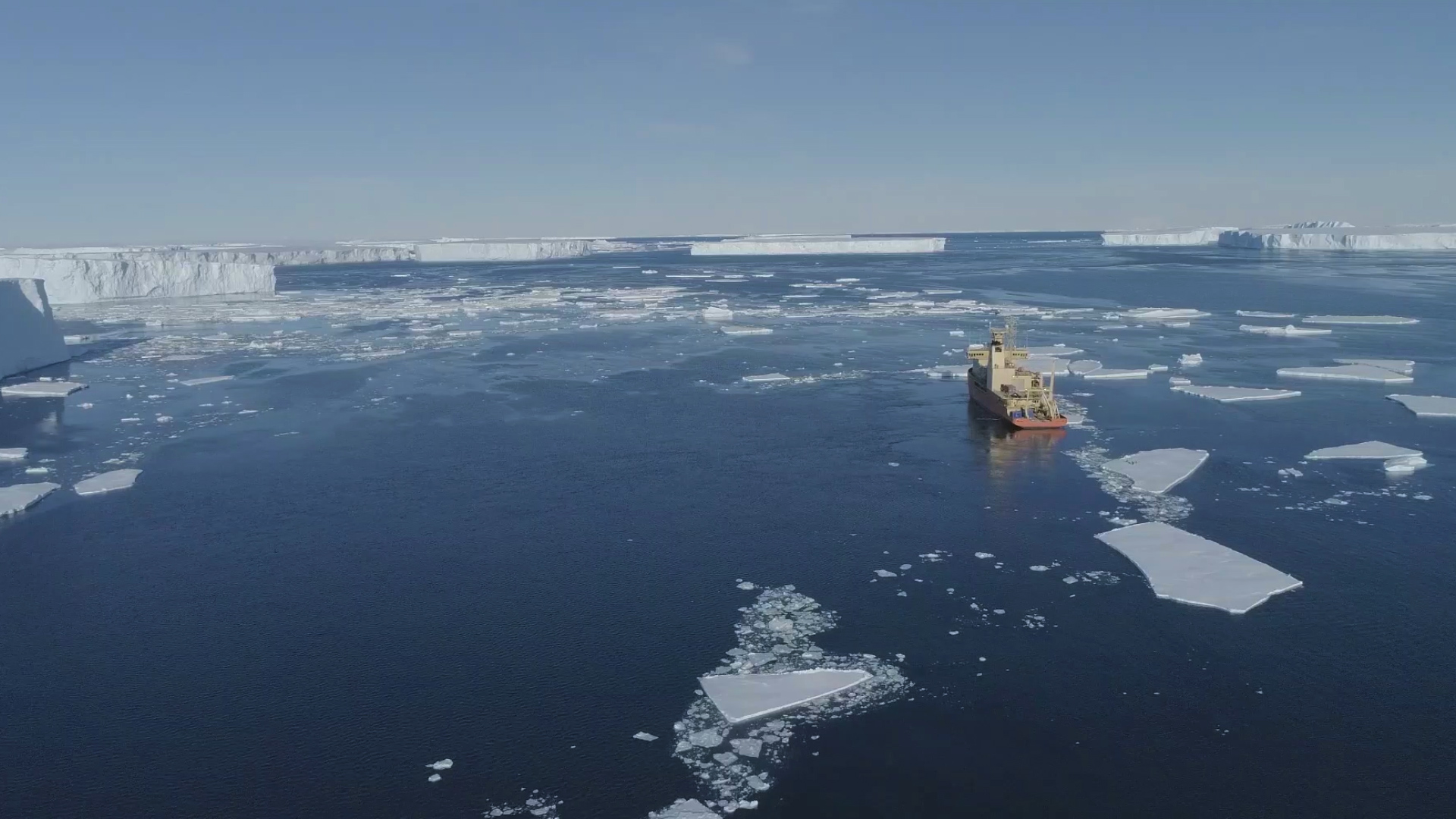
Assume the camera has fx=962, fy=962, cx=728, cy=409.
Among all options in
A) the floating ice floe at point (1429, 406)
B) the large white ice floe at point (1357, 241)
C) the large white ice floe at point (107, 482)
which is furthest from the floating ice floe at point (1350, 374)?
the large white ice floe at point (1357, 241)

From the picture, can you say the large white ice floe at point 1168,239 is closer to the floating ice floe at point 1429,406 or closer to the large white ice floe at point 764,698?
the floating ice floe at point 1429,406

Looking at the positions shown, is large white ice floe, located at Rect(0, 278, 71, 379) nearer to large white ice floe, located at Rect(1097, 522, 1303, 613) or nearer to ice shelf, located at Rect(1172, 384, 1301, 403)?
large white ice floe, located at Rect(1097, 522, 1303, 613)

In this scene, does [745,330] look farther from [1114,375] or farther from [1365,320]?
[1365,320]

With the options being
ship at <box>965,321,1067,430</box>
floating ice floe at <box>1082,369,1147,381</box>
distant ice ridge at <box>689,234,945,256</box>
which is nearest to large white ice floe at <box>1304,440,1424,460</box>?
ship at <box>965,321,1067,430</box>

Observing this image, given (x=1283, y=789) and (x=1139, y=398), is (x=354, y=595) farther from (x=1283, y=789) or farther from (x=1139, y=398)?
(x=1139, y=398)

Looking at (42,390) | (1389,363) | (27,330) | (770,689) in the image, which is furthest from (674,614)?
(27,330)

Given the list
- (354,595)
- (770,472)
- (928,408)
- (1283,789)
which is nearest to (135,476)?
(354,595)
